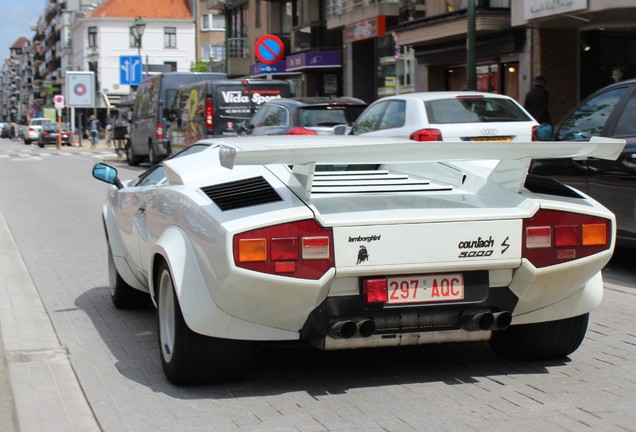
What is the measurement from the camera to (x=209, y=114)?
2353cm

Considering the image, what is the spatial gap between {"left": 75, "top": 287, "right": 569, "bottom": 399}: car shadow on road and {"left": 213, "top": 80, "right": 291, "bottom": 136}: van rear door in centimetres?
1728

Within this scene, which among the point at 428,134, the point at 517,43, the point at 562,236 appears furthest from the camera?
the point at 517,43

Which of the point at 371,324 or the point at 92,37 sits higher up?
the point at 92,37

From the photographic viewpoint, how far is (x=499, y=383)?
538 cm

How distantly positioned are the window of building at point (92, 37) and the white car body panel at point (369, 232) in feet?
300

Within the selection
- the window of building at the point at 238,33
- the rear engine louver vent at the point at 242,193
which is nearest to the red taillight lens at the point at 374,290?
the rear engine louver vent at the point at 242,193

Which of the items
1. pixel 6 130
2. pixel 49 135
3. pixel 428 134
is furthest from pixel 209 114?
pixel 6 130

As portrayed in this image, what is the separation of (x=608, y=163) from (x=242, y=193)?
493 cm

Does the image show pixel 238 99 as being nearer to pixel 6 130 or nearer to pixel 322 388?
pixel 322 388

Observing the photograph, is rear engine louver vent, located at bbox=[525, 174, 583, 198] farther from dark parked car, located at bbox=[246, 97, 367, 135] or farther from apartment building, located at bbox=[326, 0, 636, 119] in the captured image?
apartment building, located at bbox=[326, 0, 636, 119]

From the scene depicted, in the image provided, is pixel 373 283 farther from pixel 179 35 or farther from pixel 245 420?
pixel 179 35

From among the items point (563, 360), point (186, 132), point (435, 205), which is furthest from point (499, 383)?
point (186, 132)

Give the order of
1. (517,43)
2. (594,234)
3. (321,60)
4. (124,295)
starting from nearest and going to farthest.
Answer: (594,234)
(124,295)
(517,43)
(321,60)

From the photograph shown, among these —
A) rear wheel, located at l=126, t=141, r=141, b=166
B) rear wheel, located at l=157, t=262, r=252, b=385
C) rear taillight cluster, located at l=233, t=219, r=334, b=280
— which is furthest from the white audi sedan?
rear wheel, located at l=126, t=141, r=141, b=166
